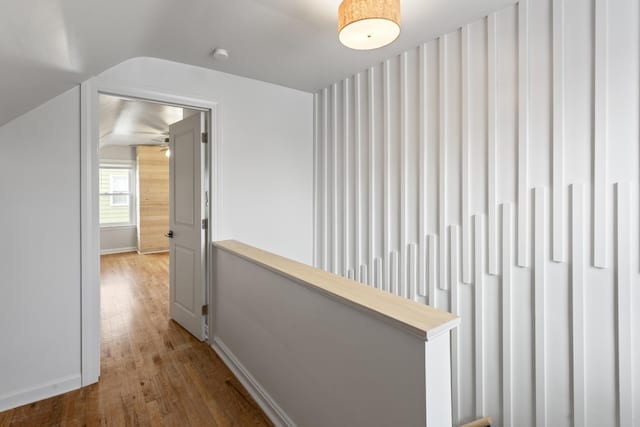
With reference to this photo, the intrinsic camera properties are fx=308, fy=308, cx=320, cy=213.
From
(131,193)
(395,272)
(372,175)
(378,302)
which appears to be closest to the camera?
(378,302)

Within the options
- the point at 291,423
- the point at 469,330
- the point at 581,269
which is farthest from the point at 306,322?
the point at 581,269

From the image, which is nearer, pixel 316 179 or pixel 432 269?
pixel 432 269

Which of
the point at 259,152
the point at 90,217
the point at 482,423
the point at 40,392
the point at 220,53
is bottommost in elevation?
the point at 482,423

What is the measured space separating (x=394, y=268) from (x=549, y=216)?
3.68 feet

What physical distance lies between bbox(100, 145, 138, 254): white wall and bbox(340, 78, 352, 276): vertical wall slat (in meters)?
5.89

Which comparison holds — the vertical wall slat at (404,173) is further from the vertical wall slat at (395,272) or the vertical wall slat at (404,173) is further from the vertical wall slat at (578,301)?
the vertical wall slat at (578,301)

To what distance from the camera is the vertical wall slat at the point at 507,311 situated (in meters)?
1.81

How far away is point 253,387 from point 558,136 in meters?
2.35

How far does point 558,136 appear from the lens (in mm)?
1630

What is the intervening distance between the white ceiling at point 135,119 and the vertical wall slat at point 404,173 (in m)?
1.87

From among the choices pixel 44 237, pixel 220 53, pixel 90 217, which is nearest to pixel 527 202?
pixel 220 53

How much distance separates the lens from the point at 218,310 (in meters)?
2.65

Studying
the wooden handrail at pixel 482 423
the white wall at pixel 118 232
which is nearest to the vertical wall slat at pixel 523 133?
the wooden handrail at pixel 482 423

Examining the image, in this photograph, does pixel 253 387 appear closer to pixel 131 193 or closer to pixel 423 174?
pixel 423 174
